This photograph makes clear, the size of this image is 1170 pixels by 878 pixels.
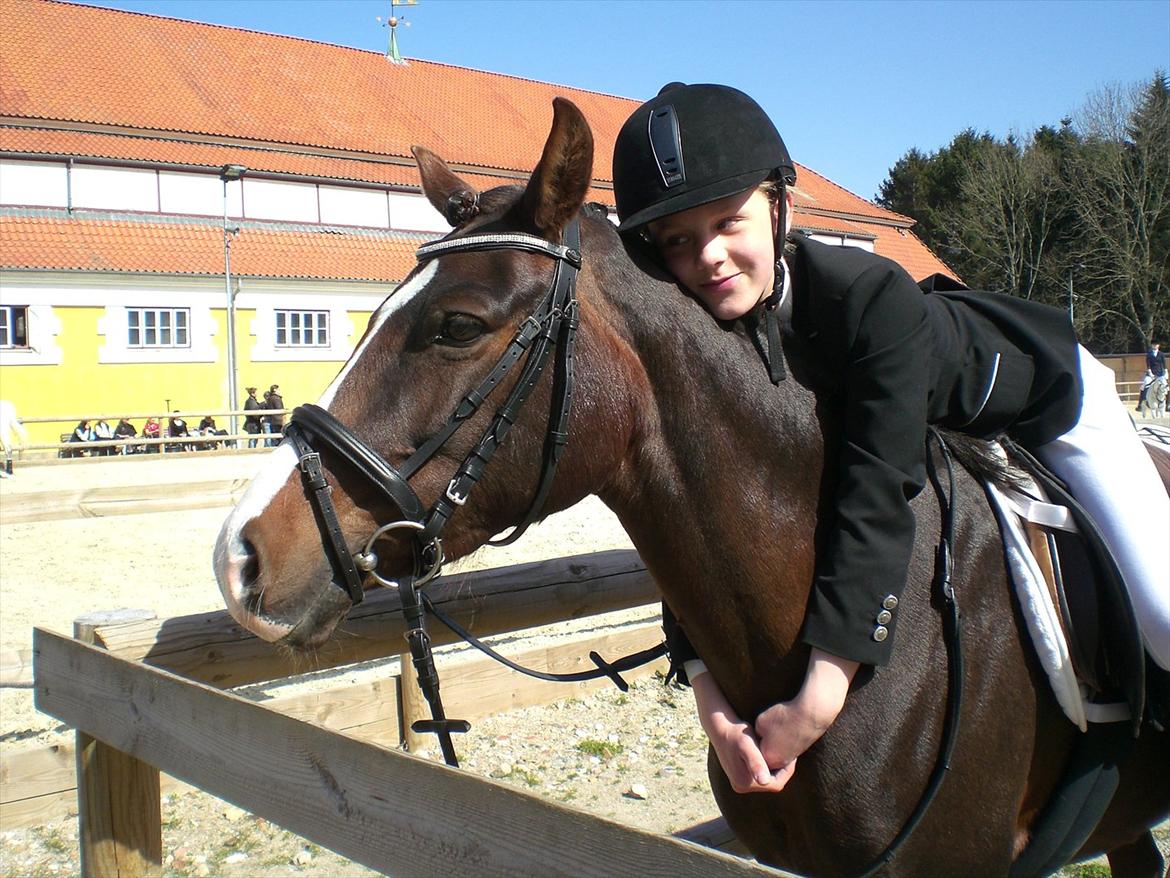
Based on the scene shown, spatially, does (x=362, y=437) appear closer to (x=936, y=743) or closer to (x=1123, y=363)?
(x=936, y=743)

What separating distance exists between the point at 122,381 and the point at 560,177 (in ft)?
87.7

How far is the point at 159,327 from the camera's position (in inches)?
1039

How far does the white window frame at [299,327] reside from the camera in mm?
28172

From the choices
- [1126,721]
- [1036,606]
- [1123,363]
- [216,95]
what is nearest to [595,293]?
[1036,606]

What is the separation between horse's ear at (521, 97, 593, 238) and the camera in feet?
6.24

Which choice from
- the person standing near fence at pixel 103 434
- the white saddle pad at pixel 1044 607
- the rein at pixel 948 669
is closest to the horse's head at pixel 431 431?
the rein at pixel 948 669

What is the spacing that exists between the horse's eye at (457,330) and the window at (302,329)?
27492 mm

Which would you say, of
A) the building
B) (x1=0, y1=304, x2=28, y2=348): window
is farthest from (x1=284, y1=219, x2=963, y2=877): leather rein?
(x1=0, y1=304, x2=28, y2=348): window

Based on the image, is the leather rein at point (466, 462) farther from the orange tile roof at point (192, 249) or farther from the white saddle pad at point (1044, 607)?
the orange tile roof at point (192, 249)

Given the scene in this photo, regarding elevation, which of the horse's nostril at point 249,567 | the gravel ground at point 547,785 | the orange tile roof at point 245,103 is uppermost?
the orange tile roof at point 245,103

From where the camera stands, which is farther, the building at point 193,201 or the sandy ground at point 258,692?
the building at point 193,201

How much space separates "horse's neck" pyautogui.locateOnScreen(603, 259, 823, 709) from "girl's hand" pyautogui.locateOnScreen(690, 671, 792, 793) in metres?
0.06

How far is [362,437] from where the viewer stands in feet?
6.26

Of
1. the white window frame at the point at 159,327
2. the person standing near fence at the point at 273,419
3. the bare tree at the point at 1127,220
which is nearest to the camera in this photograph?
the person standing near fence at the point at 273,419
